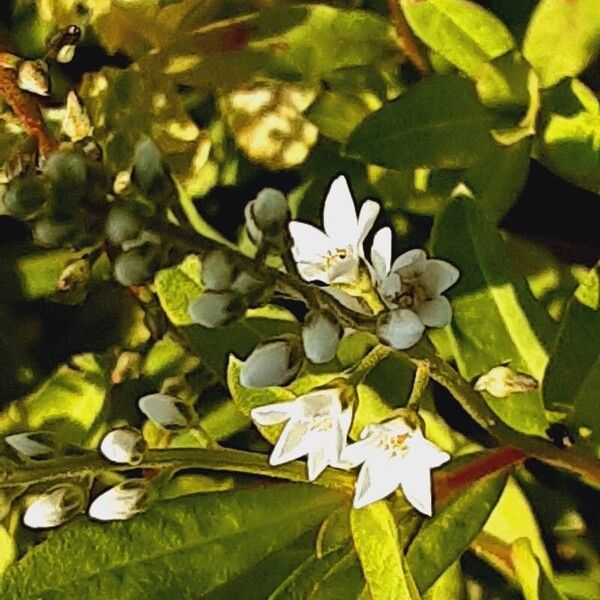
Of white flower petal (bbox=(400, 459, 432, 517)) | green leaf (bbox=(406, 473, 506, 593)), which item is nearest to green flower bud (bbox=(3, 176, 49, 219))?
white flower petal (bbox=(400, 459, 432, 517))

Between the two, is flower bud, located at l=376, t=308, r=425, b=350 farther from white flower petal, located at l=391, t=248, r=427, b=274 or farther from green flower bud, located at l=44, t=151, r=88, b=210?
green flower bud, located at l=44, t=151, r=88, b=210

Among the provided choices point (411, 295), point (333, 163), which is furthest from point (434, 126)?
point (411, 295)

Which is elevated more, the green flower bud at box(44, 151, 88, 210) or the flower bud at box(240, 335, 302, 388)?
the green flower bud at box(44, 151, 88, 210)

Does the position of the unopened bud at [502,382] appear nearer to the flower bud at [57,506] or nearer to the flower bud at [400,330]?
the flower bud at [400,330]

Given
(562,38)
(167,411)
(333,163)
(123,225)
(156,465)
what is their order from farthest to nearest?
(333,163) → (562,38) → (167,411) → (156,465) → (123,225)

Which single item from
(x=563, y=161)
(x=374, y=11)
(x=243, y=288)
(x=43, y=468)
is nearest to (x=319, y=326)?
(x=243, y=288)

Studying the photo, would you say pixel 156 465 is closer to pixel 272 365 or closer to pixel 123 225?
pixel 272 365

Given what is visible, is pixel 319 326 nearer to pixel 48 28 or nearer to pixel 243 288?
pixel 243 288
